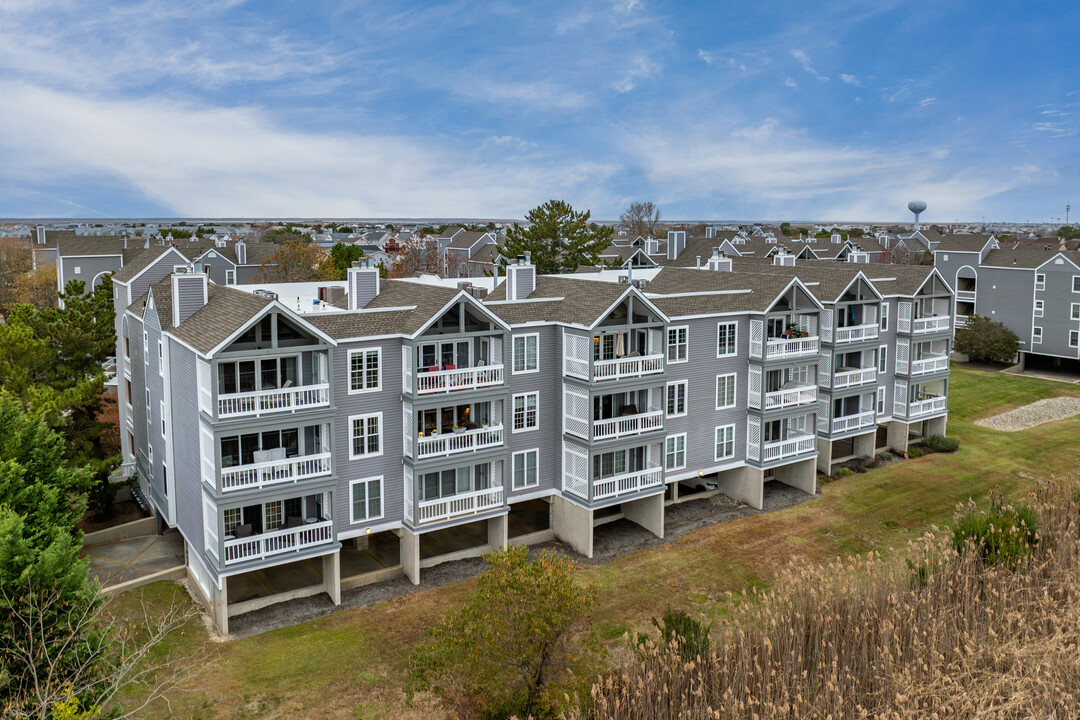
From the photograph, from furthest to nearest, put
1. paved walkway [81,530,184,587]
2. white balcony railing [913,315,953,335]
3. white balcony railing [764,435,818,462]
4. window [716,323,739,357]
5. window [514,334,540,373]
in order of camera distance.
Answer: white balcony railing [913,315,953,335] < white balcony railing [764,435,818,462] < window [716,323,739,357] < window [514,334,540,373] < paved walkway [81,530,184,587]

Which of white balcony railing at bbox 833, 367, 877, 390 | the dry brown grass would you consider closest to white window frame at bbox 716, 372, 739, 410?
white balcony railing at bbox 833, 367, 877, 390

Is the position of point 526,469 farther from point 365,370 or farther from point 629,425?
point 365,370

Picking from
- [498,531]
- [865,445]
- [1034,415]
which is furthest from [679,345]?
[1034,415]

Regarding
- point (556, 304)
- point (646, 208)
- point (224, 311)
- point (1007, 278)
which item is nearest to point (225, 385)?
point (224, 311)

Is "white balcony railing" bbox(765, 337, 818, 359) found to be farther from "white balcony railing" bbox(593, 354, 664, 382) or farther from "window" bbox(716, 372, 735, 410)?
"white balcony railing" bbox(593, 354, 664, 382)

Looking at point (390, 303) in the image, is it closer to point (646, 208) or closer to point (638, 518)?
point (638, 518)
